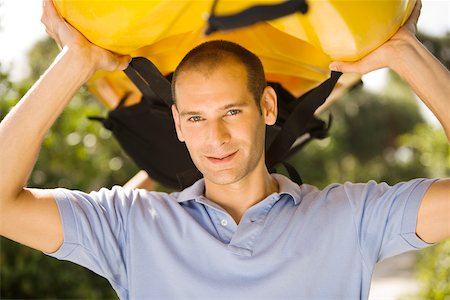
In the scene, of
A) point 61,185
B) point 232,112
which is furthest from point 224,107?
point 61,185

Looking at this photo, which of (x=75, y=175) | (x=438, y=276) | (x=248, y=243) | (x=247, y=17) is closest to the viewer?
(x=247, y=17)

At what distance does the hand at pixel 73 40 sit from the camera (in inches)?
70.3

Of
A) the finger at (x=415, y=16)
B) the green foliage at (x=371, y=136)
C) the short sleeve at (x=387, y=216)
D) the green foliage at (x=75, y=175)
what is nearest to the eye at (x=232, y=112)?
the short sleeve at (x=387, y=216)

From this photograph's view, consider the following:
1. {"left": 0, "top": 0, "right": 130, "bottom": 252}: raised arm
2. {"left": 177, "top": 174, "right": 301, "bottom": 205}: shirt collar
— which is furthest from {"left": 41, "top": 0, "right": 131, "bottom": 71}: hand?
{"left": 177, "top": 174, "right": 301, "bottom": 205}: shirt collar

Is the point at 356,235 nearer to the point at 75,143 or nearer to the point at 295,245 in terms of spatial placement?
the point at 295,245

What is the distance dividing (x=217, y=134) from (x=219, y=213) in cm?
24

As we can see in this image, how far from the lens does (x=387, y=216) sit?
72.7 inches

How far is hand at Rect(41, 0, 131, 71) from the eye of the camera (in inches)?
70.3

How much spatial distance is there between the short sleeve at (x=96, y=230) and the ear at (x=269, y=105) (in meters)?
0.44

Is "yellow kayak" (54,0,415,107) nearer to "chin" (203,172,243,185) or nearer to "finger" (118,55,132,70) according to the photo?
"finger" (118,55,132,70)

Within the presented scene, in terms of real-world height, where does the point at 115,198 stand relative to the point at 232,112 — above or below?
below

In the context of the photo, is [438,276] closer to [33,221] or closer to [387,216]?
[387,216]

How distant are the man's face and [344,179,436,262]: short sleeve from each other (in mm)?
310

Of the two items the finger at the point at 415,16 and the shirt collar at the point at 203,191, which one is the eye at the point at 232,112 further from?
the finger at the point at 415,16
